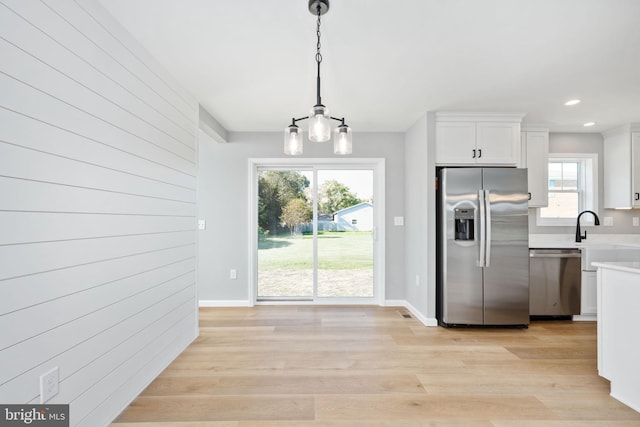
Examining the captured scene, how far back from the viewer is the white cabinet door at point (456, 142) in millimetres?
3492

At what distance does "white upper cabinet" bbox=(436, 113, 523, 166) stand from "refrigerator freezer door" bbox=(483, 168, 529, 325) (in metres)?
0.22

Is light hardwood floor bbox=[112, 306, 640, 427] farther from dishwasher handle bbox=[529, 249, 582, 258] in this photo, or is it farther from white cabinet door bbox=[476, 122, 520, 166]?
white cabinet door bbox=[476, 122, 520, 166]

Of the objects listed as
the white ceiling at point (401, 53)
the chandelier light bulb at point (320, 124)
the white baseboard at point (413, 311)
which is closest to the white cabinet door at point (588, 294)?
the white baseboard at point (413, 311)

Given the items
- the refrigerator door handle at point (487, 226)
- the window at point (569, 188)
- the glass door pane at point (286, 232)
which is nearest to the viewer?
the refrigerator door handle at point (487, 226)

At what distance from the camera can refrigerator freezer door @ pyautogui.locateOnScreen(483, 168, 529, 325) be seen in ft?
11.0

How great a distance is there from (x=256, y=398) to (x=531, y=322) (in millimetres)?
3293

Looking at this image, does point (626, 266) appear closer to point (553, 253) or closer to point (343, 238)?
point (553, 253)

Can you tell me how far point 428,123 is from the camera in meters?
3.49

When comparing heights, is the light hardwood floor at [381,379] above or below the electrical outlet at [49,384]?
below

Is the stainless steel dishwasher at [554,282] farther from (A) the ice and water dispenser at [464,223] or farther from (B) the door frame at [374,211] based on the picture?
(B) the door frame at [374,211]

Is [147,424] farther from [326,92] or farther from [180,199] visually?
[326,92]

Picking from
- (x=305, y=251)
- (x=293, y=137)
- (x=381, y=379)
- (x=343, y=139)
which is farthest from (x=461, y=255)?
(x=293, y=137)

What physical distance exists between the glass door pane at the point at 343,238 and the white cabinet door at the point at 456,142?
1146mm

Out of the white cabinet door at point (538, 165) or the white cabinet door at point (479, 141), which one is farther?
the white cabinet door at point (538, 165)
